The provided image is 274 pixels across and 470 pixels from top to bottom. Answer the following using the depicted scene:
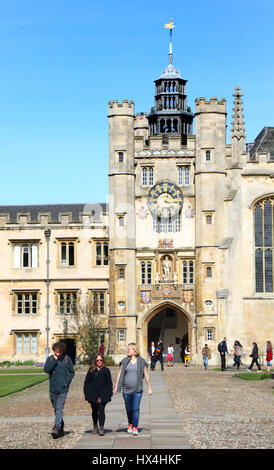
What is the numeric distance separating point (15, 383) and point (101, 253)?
69.0ft

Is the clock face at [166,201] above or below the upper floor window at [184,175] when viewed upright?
below

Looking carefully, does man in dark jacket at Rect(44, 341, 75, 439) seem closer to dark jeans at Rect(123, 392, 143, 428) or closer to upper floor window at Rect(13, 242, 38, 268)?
dark jeans at Rect(123, 392, 143, 428)

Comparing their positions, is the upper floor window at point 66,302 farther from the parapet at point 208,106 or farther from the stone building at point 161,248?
the parapet at point 208,106

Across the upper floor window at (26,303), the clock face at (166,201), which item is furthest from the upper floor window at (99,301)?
the clock face at (166,201)

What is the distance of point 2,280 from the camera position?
53344 millimetres

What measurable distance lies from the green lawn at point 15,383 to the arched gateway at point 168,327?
1432 centimetres

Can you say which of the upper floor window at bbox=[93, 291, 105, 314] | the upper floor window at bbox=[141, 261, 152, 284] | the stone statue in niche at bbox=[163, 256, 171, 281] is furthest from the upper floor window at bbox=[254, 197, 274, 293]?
the upper floor window at bbox=[93, 291, 105, 314]

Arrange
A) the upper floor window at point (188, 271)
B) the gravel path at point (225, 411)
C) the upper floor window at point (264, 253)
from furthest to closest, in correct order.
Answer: the upper floor window at point (188, 271)
the upper floor window at point (264, 253)
the gravel path at point (225, 411)

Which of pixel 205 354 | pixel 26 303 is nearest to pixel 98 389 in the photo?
pixel 205 354

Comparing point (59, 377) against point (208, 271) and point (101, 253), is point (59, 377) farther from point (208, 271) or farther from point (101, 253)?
point (101, 253)

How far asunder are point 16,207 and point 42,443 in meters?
45.8

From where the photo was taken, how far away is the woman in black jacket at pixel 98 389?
16.3 meters

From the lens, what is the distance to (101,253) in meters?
53.1
